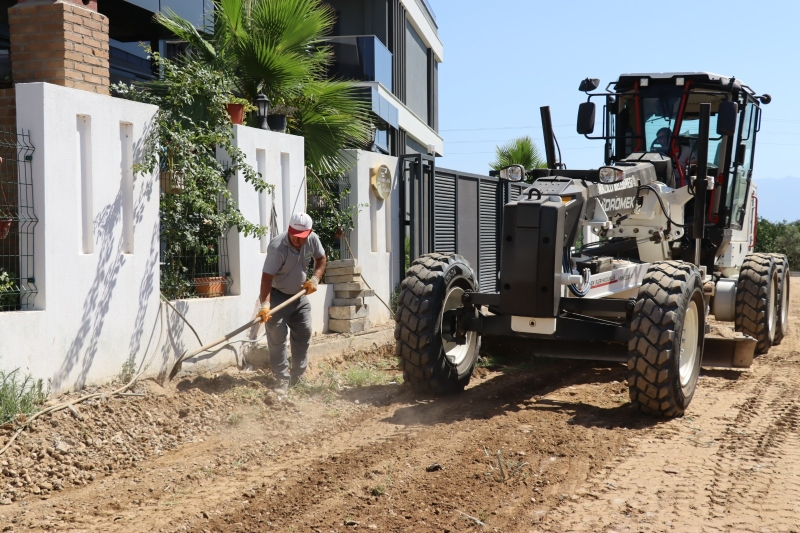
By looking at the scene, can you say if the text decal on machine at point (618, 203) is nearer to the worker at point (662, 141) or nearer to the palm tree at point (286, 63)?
the worker at point (662, 141)

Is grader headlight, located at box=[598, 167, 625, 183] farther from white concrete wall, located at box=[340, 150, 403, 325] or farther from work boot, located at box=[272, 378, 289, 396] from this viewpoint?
white concrete wall, located at box=[340, 150, 403, 325]

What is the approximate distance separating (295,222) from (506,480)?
12.3ft

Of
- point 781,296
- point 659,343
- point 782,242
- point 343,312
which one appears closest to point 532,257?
point 659,343

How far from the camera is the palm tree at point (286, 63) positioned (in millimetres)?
10594

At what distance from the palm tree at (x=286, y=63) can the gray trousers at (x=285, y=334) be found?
327 centimetres

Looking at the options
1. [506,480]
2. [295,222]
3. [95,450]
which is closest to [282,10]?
[295,222]

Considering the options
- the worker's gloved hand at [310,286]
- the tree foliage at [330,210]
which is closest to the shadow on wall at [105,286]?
the worker's gloved hand at [310,286]

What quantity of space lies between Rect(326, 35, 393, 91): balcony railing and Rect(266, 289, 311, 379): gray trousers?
12.0 meters

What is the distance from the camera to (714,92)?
9.76 metres

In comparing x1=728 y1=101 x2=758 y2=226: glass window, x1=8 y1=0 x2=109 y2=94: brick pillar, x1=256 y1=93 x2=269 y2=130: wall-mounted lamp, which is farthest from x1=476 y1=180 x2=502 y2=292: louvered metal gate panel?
x1=8 y1=0 x2=109 y2=94: brick pillar

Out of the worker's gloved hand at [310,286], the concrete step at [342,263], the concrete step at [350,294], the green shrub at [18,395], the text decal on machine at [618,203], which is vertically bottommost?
the green shrub at [18,395]

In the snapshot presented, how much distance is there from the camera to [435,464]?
5598 millimetres

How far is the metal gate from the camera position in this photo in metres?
12.7

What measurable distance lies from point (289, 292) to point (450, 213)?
5.80 meters
